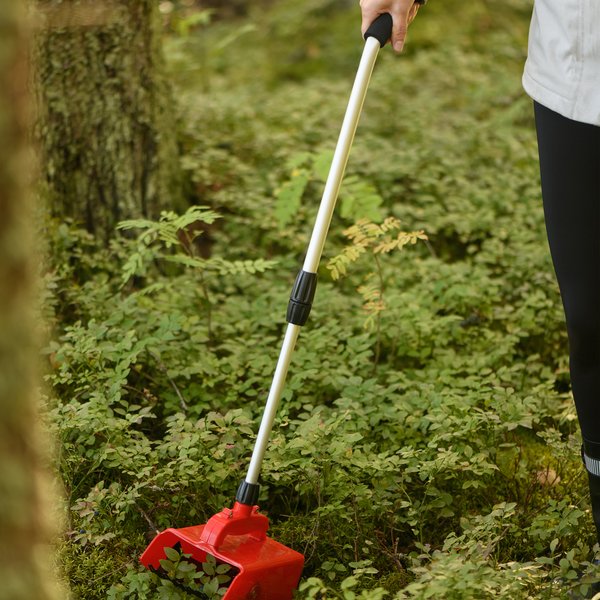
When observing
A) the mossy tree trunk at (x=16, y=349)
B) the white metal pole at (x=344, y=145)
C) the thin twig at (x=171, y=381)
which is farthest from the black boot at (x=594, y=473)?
the mossy tree trunk at (x=16, y=349)

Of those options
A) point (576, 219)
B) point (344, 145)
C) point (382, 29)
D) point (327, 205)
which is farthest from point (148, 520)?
point (382, 29)

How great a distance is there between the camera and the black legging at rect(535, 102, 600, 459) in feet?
8.04

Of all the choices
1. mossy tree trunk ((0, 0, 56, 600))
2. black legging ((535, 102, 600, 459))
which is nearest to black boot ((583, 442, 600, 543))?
black legging ((535, 102, 600, 459))

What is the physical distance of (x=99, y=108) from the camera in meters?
4.46

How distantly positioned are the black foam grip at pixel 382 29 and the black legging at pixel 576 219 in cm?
54

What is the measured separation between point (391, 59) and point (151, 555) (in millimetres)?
6373

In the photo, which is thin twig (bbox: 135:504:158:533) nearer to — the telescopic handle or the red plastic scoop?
the red plastic scoop

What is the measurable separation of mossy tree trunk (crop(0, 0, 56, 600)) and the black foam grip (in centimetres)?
139

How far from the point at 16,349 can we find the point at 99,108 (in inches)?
122

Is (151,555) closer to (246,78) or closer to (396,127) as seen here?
(396,127)

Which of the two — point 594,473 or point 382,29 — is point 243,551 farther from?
point 382,29

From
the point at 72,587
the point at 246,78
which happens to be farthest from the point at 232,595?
the point at 246,78

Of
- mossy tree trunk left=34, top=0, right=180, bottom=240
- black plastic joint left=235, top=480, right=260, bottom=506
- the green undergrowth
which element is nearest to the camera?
black plastic joint left=235, top=480, right=260, bottom=506

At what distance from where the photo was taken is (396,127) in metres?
6.49
